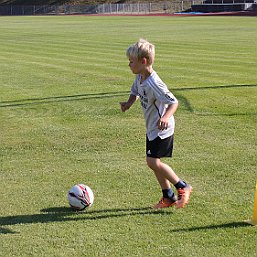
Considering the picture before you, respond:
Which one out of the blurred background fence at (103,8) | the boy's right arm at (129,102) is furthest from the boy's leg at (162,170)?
the blurred background fence at (103,8)

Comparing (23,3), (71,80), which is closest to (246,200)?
(71,80)

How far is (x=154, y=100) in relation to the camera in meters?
6.13

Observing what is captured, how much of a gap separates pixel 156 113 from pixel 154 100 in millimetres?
133

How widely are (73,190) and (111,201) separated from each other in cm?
44

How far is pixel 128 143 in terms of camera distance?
9.16 metres

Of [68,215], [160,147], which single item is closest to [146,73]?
[160,147]

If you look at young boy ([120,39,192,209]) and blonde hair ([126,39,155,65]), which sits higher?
blonde hair ([126,39,155,65])

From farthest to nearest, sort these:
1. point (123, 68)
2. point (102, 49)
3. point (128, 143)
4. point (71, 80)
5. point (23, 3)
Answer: point (23, 3) < point (102, 49) < point (123, 68) < point (71, 80) < point (128, 143)

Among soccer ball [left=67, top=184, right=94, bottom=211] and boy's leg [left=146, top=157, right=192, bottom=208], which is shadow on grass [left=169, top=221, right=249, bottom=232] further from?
soccer ball [left=67, top=184, right=94, bottom=211]

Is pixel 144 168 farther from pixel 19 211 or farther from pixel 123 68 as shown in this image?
pixel 123 68

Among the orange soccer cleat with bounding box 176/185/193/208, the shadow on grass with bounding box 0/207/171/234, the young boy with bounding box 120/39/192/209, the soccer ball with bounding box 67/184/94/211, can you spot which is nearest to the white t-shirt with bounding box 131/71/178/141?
the young boy with bounding box 120/39/192/209

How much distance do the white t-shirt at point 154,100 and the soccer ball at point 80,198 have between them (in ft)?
2.79

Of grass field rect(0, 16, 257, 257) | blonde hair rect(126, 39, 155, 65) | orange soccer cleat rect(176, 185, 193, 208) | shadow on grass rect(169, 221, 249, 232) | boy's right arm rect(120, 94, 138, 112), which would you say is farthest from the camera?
boy's right arm rect(120, 94, 138, 112)

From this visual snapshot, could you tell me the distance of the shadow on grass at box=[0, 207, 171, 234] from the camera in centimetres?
606
